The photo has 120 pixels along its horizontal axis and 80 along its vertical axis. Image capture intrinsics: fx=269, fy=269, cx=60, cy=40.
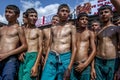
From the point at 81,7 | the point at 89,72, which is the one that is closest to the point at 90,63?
the point at 89,72

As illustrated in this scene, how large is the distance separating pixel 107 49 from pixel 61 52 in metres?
0.79

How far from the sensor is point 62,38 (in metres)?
4.54

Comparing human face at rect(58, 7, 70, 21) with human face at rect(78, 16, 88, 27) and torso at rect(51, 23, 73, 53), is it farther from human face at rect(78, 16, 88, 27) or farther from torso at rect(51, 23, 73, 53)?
human face at rect(78, 16, 88, 27)

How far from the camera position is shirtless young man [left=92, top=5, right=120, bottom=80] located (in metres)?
4.50

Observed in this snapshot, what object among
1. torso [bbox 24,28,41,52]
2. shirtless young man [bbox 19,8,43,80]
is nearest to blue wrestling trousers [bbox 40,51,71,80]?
shirtless young man [bbox 19,8,43,80]

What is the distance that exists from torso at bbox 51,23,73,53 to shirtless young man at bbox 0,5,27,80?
526mm

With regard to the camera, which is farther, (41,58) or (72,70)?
(41,58)

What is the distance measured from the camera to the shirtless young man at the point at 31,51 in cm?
483

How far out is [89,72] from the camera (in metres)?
4.76

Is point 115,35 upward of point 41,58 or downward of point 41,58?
upward

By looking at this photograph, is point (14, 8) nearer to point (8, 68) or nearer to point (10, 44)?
point (10, 44)

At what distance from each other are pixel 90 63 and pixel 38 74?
3.25 ft

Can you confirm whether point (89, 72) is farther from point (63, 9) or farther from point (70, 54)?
point (63, 9)

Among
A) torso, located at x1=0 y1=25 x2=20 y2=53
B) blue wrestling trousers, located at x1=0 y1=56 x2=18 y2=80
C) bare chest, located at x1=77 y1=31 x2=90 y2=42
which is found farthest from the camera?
bare chest, located at x1=77 y1=31 x2=90 y2=42
